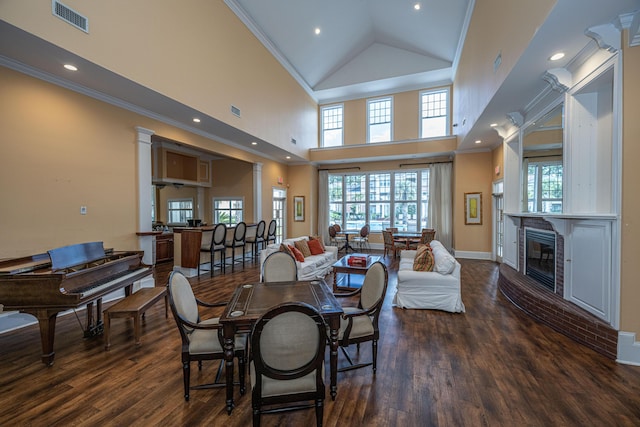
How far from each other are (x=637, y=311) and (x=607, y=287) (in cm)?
27

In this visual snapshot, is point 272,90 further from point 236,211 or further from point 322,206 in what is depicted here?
point 322,206

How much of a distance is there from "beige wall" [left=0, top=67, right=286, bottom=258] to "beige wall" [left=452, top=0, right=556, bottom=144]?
5.61 m

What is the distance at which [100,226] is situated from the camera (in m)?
4.15

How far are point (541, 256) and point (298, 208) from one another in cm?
703

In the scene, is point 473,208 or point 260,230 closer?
point 260,230

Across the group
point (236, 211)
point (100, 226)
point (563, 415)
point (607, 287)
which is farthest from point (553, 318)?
point (236, 211)

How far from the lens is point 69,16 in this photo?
2.96 meters

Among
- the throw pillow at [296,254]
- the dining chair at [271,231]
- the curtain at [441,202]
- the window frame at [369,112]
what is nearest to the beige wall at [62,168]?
the throw pillow at [296,254]

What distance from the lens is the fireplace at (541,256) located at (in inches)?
149

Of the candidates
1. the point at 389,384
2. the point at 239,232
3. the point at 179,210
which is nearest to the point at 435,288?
the point at 389,384

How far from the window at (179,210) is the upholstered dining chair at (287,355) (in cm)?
872

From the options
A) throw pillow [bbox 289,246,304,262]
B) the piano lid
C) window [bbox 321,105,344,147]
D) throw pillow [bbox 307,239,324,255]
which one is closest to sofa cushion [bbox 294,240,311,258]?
throw pillow [bbox 307,239,324,255]

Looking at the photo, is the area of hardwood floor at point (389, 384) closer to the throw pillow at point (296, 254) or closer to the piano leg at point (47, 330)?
the piano leg at point (47, 330)

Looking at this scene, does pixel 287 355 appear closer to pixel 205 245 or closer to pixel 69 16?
pixel 69 16
